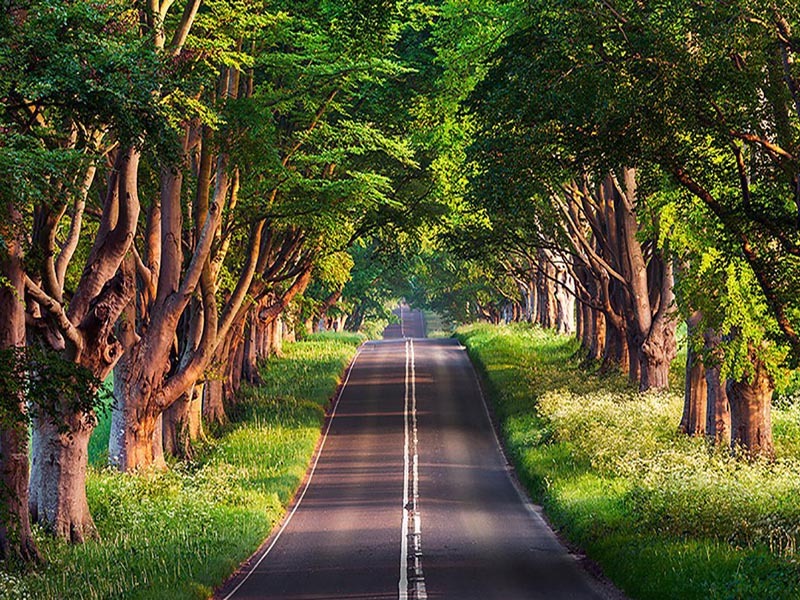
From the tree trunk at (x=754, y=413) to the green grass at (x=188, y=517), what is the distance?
1018cm

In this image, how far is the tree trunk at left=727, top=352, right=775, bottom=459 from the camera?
24547mm

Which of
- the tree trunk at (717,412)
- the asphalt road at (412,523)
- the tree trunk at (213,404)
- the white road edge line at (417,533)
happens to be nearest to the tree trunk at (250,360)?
the asphalt road at (412,523)

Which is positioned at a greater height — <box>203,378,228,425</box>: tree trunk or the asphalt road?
<box>203,378,228,425</box>: tree trunk

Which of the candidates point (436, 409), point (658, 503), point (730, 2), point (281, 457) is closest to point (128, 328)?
point (281, 457)

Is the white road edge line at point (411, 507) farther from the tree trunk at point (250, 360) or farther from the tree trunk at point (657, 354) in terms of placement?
the tree trunk at point (657, 354)

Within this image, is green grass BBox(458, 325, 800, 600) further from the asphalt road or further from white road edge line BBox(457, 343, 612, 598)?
the asphalt road

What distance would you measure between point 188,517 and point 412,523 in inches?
190

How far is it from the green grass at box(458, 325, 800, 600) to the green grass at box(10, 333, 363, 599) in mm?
6466

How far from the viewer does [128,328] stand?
2717 centimetres

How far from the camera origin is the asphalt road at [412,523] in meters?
19.3

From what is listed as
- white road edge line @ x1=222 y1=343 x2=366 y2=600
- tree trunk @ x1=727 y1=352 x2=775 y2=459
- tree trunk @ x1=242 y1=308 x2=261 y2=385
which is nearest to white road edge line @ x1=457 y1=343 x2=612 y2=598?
tree trunk @ x1=727 y1=352 x2=775 y2=459

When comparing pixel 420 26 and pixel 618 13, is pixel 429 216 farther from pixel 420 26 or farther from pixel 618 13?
pixel 618 13

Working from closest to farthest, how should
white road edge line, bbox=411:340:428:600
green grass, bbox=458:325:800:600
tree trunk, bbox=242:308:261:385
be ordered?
green grass, bbox=458:325:800:600 < white road edge line, bbox=411:340:428:600 < tree trunk, bbox=242:308:261:385

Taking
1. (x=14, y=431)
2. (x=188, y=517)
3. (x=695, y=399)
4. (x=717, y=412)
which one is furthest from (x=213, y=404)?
(x=14, y=431)
